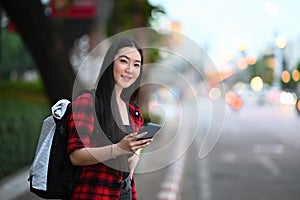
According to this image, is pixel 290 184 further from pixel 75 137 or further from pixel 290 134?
pixel 290 134

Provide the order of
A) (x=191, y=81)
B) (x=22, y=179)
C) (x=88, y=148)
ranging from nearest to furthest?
(x=88, y=148), (x=191, y=81), (x=22, y=179)

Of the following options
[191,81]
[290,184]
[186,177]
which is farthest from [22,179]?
[191,81]

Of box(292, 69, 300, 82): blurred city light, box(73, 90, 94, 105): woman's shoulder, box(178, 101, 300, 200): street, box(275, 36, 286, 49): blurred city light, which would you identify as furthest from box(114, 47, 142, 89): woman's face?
box(292, 69, 300, 82): blurred city light

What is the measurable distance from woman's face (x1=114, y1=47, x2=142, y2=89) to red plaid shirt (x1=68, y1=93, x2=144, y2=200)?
0.20 meters

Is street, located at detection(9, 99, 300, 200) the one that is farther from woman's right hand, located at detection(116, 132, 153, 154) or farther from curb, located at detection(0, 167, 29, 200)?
woman's right hand, located at detection(116, 132, 153, 154)

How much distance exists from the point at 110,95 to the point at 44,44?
9.61m

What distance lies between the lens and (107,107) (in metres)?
3.03

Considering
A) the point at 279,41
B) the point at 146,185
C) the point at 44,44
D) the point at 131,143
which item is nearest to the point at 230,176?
the point at 146,185

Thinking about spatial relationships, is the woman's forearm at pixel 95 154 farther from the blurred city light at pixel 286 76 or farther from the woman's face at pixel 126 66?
the blurred city light at pixel 286 76

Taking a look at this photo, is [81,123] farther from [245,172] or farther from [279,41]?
[279,41]

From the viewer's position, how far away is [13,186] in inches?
340

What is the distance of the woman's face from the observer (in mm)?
3078

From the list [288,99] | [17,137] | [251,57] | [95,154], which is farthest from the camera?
[251,57]

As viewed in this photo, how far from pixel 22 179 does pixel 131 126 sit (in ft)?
21.2
